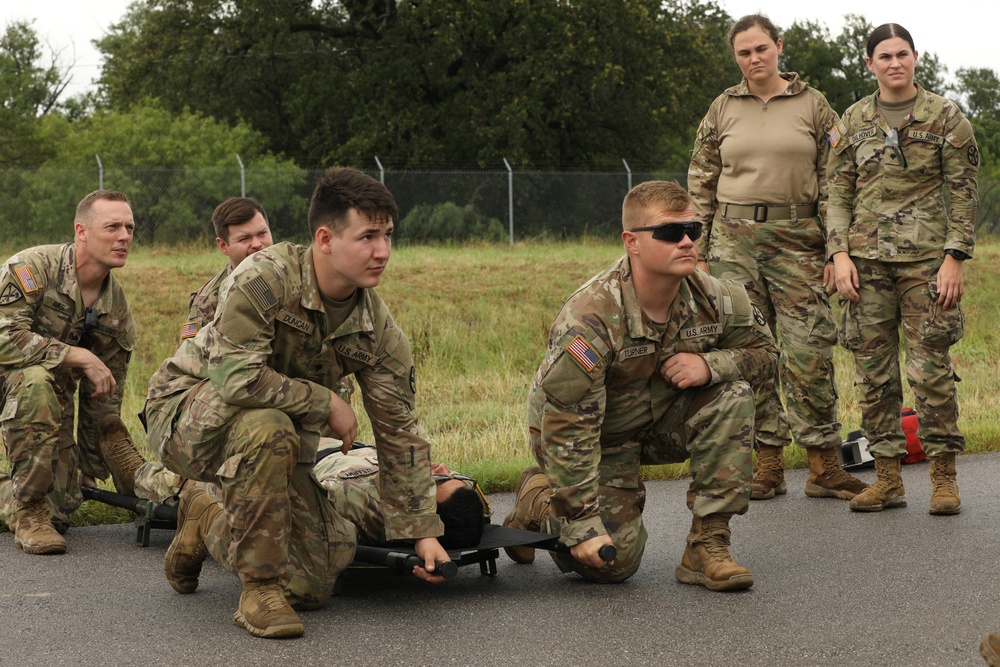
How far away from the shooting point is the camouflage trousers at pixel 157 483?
598 centimetres

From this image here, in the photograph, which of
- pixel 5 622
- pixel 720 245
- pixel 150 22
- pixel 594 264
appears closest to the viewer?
pixel 5 622

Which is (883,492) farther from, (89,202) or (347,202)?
(89,202)

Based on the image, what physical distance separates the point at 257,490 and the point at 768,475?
3.42 m

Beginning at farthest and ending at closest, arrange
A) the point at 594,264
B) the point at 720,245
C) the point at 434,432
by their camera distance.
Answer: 1. the point at 594,264
2. the point at 434,432
3. the point at 720,245

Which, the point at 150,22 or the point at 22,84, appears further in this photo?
the point at 150,22

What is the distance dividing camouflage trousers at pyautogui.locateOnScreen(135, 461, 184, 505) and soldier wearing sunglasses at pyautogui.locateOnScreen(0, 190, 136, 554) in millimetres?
424

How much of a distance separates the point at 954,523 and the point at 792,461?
2.02 m

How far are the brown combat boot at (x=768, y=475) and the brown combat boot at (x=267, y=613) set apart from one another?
3220mm

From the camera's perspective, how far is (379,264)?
4.64 metres

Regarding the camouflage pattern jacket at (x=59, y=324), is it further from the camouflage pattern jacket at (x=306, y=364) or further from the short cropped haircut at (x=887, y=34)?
the short cropped haircut at (x=887, y=34)

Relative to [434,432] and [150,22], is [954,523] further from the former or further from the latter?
[150,22]

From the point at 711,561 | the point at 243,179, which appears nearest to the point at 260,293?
the point at 711,561

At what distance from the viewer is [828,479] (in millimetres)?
6895

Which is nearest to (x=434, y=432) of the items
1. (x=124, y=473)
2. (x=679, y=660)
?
(x=124, y=473)
